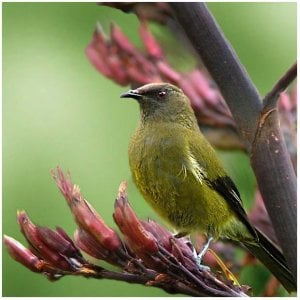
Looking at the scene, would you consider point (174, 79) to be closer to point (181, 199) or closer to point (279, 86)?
point (181, 199)

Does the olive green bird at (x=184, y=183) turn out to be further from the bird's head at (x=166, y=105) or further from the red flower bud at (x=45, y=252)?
the red flower bud at (x=45, y=252)

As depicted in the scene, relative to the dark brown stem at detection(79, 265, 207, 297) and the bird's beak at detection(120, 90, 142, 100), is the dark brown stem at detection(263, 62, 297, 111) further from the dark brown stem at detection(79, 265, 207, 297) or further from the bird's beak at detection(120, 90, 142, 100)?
the bird's beak at detection(120, 90, 142, 100)

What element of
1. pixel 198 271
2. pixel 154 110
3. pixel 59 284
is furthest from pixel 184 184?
pixel 198 271

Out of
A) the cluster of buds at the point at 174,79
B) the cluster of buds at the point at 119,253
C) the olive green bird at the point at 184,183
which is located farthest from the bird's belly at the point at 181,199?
the cluster of buds at the point at 119,253

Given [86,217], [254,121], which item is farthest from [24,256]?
[254,121]

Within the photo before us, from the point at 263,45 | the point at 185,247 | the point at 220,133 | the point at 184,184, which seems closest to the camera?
the point at 185,247

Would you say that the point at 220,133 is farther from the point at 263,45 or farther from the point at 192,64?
the point at 263,45
